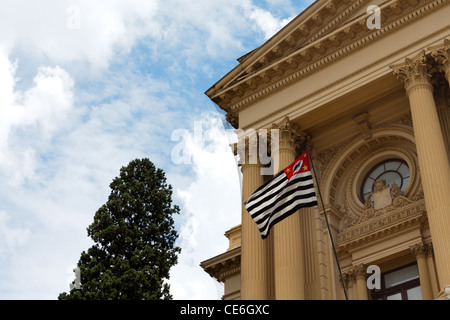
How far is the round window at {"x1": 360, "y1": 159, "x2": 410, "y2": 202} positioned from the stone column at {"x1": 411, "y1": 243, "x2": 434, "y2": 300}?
2.40 m

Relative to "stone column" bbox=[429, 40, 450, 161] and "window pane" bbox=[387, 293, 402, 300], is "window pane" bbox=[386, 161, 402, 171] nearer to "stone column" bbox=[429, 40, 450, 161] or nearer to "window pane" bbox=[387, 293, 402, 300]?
"stone column" bbox=[429, 40, 450, 161]

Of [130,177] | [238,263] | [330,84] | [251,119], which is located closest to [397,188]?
[330,84]

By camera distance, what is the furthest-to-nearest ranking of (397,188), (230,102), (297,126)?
(230,102) < (297,126) < (397,188)

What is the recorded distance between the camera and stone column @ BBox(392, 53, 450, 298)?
17188 millimetres

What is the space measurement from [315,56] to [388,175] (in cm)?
471

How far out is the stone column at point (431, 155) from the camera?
17188mm

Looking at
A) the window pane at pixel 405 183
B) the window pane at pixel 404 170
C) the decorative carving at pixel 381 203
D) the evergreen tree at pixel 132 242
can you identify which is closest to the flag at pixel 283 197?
the decorative carving at pixel 381 203

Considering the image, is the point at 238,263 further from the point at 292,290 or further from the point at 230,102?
the point at 292,290

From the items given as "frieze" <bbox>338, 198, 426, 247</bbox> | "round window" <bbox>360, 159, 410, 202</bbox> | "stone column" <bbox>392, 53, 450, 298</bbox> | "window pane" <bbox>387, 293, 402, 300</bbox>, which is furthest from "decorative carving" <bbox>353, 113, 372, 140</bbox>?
"window pane" <bbox>387, 293, 402, 300</bbox>

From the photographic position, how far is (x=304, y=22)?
78.8 ft

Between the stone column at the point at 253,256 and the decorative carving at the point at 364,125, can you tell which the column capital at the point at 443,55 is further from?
the stone column at the point at 253,256

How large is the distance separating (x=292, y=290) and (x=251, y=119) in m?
7.15

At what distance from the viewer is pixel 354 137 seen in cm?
2366
